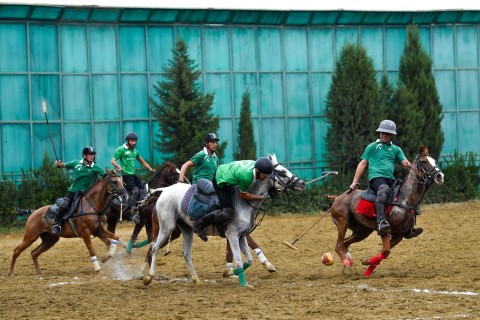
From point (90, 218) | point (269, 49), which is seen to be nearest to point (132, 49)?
point (269, 49)

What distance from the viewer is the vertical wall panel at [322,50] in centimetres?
3512

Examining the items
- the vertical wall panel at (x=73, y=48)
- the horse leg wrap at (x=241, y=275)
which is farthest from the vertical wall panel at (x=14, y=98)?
the horse leg wrap at (x=241, y=275)

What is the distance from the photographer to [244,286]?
1655 centimetres

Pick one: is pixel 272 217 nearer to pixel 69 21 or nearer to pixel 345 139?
pixel 345 139

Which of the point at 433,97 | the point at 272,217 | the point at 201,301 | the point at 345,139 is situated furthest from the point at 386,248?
the point at 433,97

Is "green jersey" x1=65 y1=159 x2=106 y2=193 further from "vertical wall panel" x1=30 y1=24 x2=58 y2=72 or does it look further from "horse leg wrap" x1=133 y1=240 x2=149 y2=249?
"vertical wall panel" x1=30 y1=24 x2=58 y2=72

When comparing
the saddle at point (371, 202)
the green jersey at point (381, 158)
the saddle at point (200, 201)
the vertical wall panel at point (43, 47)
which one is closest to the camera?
the saddle at point (200, 201)

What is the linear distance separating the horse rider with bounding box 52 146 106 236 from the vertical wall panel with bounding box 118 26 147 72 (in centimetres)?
1234

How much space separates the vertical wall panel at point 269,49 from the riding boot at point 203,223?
58.7 ft

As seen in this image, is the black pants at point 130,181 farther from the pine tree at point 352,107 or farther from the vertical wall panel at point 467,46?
the vertical wall panel at point 467,46

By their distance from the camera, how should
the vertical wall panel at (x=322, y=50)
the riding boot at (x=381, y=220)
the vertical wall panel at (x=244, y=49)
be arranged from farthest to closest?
1. the vertical wall panel at (x=322, y=50)
2. the vertical wall panel at (x=244, y=49)
3. the riding boot at (x=381, y=220)

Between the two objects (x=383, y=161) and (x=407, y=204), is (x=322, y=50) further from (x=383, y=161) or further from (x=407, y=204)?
(x=407, y=204)

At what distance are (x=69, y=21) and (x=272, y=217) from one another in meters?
8.33

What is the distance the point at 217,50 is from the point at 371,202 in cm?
1697
